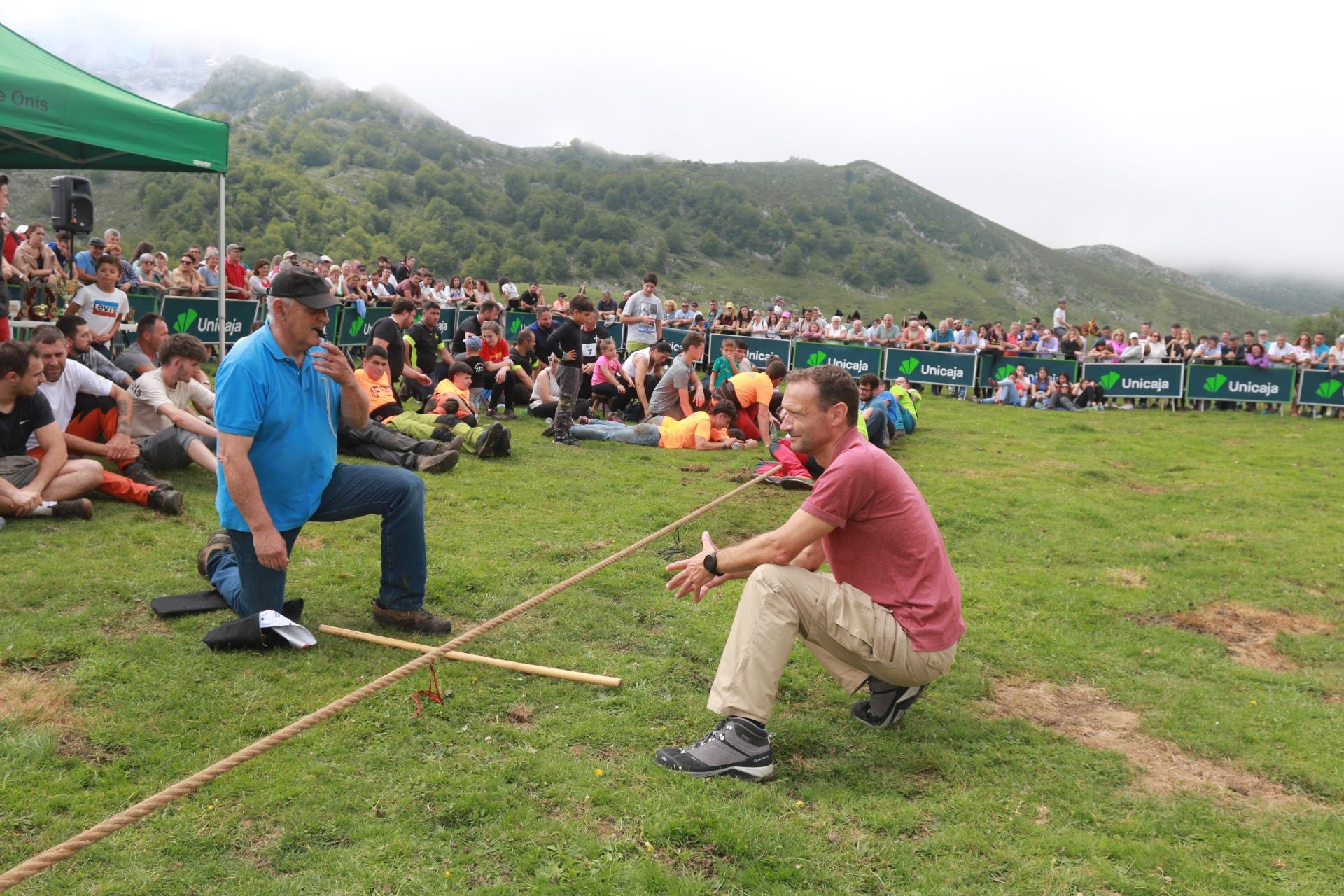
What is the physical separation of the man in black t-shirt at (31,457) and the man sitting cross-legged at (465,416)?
160 inches

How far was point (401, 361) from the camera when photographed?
11.8 m

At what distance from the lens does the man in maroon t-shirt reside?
157 inches

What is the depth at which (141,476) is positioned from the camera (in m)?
7.69

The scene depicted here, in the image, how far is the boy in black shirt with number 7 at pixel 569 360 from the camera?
482 inches

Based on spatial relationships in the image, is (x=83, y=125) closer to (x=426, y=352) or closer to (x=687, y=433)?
(x=426, y=352)

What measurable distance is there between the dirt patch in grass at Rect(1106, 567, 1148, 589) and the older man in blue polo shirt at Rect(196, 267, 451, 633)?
5436 mm

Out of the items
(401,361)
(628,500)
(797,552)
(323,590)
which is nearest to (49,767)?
(323,590)

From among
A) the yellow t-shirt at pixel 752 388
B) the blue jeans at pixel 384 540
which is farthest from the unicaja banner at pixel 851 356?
the blue jeans at pixel 384 540

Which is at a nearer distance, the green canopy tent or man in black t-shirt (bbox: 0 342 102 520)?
man in black t-shirt (bbox: 0 342 102 520)

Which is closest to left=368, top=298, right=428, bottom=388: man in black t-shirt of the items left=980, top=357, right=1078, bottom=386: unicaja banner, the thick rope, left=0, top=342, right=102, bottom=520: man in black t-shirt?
left=0, top=342, right=102, bottom=520: man in black t-shirt

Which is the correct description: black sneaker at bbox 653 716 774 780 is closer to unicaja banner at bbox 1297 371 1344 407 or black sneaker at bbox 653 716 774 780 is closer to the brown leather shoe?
the brown leather shoe

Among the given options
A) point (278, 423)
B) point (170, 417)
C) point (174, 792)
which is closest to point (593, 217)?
point (170, 417)

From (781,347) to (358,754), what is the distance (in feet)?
65.7

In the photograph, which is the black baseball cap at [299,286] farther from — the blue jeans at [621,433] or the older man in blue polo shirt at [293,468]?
the blue jeans at [621,433]
